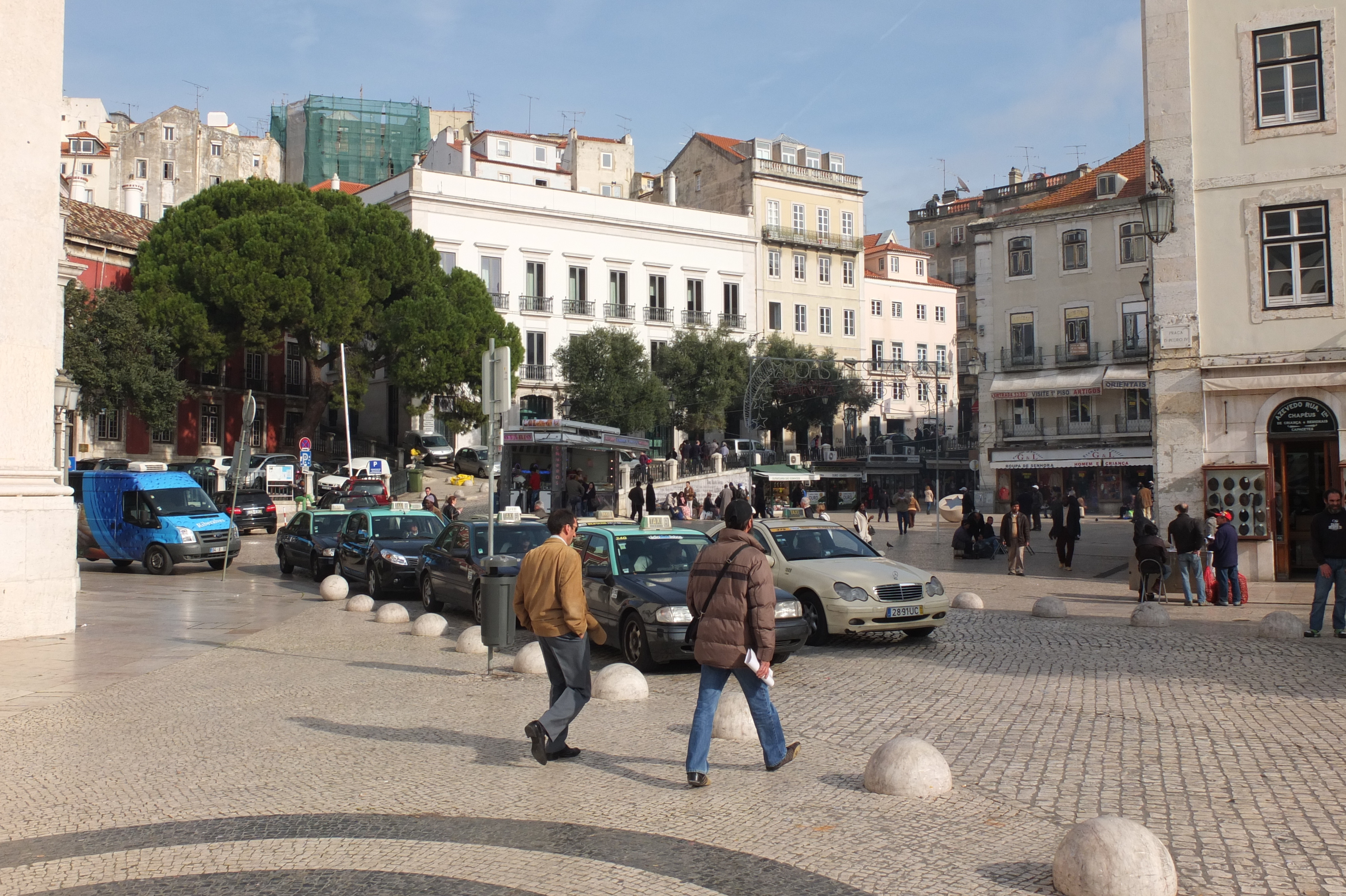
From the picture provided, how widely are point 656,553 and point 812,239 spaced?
196ft

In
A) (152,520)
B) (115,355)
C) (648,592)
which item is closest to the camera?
(648,592)

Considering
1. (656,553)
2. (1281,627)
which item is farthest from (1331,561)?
(656,553)

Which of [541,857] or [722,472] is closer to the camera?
[541,857]

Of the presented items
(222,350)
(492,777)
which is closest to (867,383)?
(222,350)

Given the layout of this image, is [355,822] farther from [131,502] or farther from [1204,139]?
[131,502]

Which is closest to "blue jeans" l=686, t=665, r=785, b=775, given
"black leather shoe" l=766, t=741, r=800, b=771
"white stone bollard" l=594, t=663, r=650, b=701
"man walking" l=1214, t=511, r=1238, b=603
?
"black leather shoe" l=766, t=741, r=800, b=771

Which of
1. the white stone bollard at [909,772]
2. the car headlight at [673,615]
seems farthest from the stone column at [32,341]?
the white stone bollard at [909,772]

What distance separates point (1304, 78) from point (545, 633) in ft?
63.2

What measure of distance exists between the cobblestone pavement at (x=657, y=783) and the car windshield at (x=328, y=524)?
13.0 m

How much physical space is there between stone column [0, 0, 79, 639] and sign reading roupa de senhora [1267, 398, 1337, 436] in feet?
61.9

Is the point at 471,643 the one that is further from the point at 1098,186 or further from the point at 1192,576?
the point at 1098,186

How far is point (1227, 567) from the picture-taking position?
17.3m

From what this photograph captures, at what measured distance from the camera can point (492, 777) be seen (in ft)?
23.5

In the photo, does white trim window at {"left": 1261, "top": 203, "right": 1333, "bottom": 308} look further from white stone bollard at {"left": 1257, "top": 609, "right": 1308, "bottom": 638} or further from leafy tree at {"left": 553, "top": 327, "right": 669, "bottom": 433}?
leafy tree at {"left": 553, "top": 327, "right": 669, "bottom": 433}
